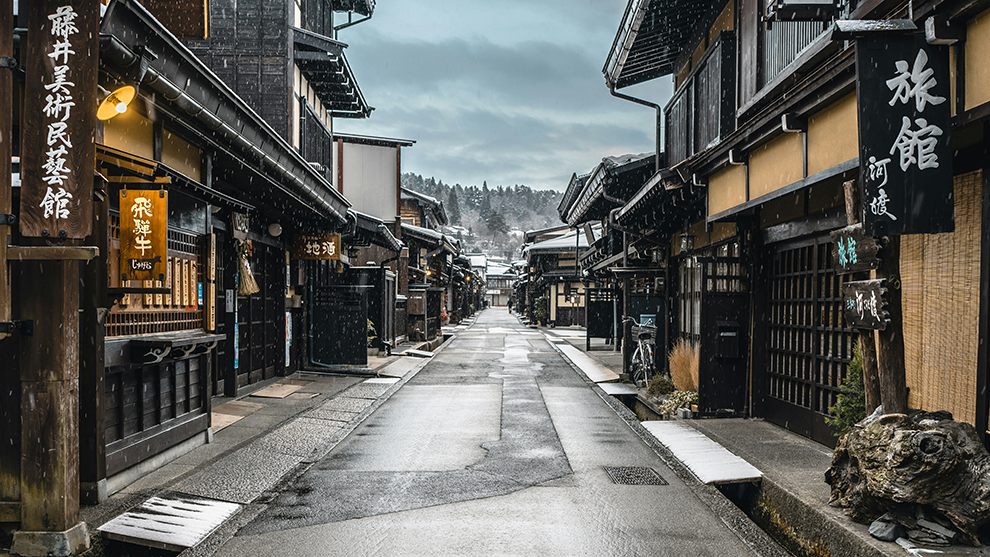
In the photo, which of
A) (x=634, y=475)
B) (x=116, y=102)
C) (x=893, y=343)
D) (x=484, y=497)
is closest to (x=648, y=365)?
(x=634, y=475)

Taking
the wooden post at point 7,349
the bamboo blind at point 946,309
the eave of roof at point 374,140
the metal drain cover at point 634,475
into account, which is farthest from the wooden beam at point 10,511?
the eave of roof at point 374,140

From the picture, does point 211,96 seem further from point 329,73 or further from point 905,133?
point 329,73

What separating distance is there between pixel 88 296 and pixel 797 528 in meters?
6.97

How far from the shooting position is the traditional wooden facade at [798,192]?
17.2ft

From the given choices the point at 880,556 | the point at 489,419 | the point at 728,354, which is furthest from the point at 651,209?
the point at 880,556

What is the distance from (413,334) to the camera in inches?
1206

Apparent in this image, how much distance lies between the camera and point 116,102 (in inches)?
251

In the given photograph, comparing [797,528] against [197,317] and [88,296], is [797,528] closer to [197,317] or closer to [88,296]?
[88,296]

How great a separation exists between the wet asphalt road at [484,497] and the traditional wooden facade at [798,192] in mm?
2433

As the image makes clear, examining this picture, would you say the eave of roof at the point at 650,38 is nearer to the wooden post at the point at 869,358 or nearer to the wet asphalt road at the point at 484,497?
the wooden post at the point at 869,358

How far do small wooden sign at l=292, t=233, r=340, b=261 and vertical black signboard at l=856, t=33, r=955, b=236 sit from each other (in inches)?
539

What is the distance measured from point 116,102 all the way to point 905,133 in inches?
271

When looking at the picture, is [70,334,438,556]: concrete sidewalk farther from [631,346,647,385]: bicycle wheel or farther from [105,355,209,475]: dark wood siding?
[631,346,647,385]: bicycle wheel

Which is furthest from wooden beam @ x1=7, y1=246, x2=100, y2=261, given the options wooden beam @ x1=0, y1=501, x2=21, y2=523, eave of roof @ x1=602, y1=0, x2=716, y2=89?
eave of roof @ x1=602, y1=0, x2=716, y2=89
